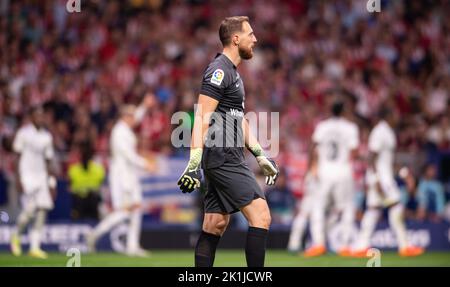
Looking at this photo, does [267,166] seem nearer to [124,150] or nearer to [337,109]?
[337,109]

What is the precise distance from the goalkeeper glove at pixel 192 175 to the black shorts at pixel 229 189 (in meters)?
0.39

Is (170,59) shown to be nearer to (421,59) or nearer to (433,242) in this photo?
(421,59)

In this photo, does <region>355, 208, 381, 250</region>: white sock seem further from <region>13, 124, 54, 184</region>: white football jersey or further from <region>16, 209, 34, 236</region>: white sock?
<region>16, 209, 34, 236</region>: white sock

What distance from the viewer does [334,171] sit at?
1767 cm

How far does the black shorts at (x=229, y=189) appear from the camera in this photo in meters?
9.36

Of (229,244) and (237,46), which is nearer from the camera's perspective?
(237,46)

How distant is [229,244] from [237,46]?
10136 millimetres

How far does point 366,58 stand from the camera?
2400 cm

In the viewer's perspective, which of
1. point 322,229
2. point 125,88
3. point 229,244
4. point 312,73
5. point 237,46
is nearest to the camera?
point 237,46

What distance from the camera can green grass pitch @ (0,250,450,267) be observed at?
14727mm

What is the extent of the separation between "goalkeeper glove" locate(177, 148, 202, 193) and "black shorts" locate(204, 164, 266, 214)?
39cm

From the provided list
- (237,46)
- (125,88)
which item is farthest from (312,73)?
(237,46)

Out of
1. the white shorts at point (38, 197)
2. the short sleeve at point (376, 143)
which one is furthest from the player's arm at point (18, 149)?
the short sleeve at point (376, 143)

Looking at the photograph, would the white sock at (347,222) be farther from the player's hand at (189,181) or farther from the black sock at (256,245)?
the player's hand at (189,181)
